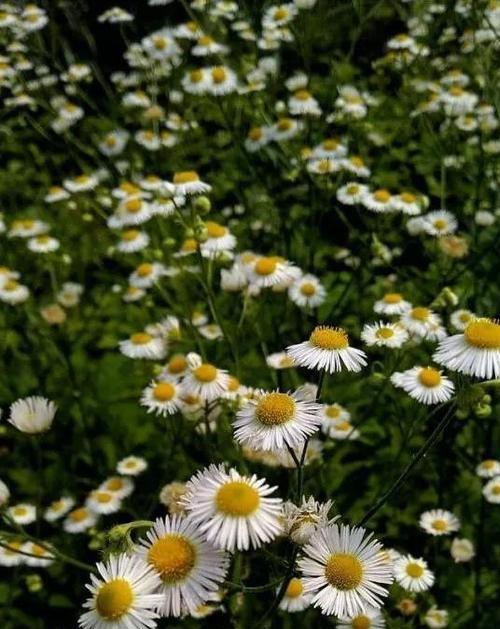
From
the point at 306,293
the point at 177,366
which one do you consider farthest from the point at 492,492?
the point at 177,366

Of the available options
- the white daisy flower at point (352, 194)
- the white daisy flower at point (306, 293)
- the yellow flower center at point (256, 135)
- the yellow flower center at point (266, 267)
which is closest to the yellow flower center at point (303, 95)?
the yellow flower center at point (256, 135)

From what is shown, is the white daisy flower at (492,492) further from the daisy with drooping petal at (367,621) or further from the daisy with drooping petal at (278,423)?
the daisy with drooping petal at (278,423)

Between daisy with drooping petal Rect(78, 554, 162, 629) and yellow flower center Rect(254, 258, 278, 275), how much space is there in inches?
55.3

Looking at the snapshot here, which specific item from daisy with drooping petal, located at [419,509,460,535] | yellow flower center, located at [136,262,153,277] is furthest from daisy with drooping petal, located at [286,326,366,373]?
yellow flower center, located at [136,262,153,277]

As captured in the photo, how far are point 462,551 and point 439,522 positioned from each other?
16 cm

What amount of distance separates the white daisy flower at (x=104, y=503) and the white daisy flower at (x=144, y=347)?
0.49 meters

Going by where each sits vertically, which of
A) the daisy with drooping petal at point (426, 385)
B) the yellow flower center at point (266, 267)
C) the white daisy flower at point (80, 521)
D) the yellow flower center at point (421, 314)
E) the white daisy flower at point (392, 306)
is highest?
the yellow flower center at point (266, 267)

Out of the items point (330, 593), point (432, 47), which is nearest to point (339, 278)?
point (432, 47)

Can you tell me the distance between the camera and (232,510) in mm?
907

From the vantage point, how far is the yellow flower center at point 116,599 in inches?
35.3

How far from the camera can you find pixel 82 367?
10.1 ft

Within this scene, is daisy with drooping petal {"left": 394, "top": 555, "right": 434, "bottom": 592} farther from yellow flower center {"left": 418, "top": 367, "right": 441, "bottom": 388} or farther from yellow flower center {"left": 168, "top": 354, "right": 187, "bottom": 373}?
yellow flower center {"left": 168, "top": 354, "right": 187, "bottom": 373}

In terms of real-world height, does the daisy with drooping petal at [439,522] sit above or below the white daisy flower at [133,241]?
below

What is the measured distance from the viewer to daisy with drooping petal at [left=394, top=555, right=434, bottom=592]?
177cm
